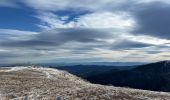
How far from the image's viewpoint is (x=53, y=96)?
177 feet

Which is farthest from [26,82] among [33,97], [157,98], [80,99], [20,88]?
[157,98]

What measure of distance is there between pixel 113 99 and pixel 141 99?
505 centimetres

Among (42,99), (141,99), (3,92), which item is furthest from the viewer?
(3,92)

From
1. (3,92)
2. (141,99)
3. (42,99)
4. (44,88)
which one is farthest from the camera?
(44,88)

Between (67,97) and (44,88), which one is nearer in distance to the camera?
(67,97)

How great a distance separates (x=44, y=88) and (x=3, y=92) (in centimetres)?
774

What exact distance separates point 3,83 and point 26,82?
4633 millimetres

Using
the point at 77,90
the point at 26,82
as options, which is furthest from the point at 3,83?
the point at 77,90

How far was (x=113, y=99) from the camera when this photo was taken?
52.3 metres

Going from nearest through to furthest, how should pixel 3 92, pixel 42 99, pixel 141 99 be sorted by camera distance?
pixel 42 99, pixel 141 99, pixel 3 92

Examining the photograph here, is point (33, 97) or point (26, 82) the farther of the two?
point (26, 82)

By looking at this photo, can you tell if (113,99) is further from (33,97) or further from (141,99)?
(33,97)

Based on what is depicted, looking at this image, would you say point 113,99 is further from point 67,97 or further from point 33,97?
point 33,97

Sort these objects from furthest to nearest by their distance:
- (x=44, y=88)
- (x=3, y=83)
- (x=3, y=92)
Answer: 1. (x=3, y=83)
2. (x=44, y=88)
3. (x=3, y=92)
